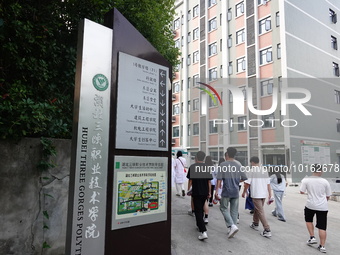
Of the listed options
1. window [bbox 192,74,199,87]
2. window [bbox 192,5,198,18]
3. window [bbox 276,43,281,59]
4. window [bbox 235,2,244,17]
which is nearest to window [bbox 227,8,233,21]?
window [bbox 235,2,244,17]

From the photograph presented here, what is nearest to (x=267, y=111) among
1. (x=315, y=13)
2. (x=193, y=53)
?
(x=315, y=13)

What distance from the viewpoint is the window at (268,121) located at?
21.3 m

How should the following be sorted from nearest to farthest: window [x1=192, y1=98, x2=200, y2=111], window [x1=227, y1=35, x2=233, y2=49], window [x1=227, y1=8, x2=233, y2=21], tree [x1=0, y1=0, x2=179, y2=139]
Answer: tree [x1=0, y1=0, x2=179, y2=139]
window [x1=227, y1=35, x2=233, y2=49]
window [x1=227, y1=8, x2=233, y2=21]
window [x1=192, y1=98, x2=200, y2=111]

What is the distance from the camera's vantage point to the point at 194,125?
99.6 feet

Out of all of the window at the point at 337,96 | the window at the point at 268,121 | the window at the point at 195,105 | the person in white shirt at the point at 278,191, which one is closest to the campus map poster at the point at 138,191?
the person in white shirt at the point at 278,191

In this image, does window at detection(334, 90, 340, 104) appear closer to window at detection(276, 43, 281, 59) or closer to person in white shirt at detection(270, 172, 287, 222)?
window at detection(276, 43, 281, 59)

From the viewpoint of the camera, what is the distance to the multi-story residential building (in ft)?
69.4

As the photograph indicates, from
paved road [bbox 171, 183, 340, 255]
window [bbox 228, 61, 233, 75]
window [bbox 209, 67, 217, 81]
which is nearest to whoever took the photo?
paved road [bbox 171, 183, 340, 255]

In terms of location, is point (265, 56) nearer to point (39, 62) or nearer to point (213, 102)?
point (213, 102)

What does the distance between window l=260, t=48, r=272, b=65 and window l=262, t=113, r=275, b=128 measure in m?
4.82

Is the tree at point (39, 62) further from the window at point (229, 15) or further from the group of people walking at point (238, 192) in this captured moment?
the window at point (229, 15)

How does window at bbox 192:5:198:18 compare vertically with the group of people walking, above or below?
above

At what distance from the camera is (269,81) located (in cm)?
2209

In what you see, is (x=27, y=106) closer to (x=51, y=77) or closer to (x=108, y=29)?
(x=51, y=77)
